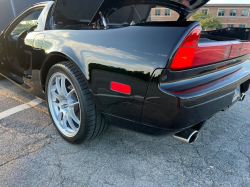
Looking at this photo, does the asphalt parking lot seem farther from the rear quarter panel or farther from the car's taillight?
the car's taillight

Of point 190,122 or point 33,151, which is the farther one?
point 33,151

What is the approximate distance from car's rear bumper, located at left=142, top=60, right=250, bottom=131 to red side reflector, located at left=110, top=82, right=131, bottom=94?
0.17 metres

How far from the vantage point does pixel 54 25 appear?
2.24 meters

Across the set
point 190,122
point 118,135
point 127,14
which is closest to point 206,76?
point 190,122

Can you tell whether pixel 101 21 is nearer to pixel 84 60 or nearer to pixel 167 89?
pixel 84 60

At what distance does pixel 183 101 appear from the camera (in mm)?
1246

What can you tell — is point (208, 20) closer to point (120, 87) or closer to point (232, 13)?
point (232, 13)

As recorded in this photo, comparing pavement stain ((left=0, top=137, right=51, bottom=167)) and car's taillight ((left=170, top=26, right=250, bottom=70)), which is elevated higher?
car's taillight ((left=170, top=26, right=250, bottom=70))

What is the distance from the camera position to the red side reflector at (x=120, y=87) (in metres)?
1.39

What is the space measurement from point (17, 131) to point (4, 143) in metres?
0.23

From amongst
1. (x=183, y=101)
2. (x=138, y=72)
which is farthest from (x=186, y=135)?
(x=138, y=72)

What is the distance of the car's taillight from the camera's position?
49.9 inches

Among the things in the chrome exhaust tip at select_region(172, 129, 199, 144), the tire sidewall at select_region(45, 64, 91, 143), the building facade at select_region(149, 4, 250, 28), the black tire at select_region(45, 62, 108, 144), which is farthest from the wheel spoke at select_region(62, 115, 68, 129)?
the building facade at select_region(149, 4, 250, 28)

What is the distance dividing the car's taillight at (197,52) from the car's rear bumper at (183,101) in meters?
0.11
